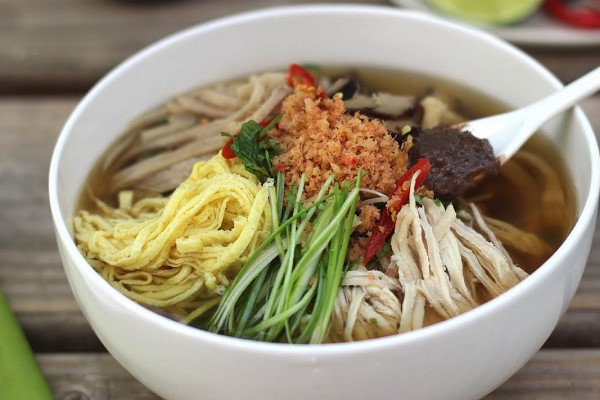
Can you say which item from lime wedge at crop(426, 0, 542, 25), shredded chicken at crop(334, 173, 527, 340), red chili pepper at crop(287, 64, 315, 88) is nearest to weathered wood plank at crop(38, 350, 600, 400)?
shredded chicken at crop(334, 173, 527, 340)

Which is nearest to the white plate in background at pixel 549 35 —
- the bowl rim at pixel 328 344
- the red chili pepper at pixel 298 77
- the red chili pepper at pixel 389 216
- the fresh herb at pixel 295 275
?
the bowl rim at pixel 328 344

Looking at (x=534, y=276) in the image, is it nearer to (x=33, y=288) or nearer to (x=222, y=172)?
(x=222, y=172)

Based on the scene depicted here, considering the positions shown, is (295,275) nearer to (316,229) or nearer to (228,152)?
(316,229)

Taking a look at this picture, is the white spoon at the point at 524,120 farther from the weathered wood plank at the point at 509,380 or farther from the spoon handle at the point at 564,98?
the weathered wood plank at the point at 509,380

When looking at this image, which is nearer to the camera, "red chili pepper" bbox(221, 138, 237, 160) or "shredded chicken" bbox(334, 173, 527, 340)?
"shredded chicken" bbox(334, 173, 527, 340)

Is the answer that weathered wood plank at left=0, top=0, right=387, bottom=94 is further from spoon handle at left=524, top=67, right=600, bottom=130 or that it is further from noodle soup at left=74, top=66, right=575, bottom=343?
spoon handle at left=524, top=67, right=600, bottom=130

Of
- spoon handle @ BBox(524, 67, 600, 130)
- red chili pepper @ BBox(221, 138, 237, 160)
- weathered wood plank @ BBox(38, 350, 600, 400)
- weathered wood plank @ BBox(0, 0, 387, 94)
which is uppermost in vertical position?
spoon handle @ BBox(524, 67, 600, 130)
